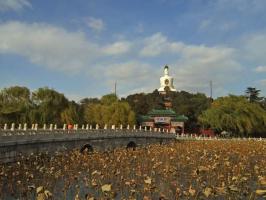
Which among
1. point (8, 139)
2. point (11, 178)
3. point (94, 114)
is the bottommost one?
point (11, 178)

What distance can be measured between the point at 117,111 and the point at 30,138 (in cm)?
3961

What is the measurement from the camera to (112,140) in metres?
47.0

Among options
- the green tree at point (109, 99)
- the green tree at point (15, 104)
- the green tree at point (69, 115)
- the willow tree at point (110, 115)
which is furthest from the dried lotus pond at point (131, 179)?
the green tree at point (109, 99)

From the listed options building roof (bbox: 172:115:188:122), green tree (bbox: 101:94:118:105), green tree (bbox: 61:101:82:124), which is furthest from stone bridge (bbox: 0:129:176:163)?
green tree (bbox: 101:94:118:105)

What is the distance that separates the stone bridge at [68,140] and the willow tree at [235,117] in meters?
13.4

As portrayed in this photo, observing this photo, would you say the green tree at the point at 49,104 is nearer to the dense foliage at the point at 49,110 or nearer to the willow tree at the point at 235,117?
the dense foliage at the point at 49,110

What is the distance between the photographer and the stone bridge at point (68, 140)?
92.8 feet

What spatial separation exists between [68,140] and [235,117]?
132 ft

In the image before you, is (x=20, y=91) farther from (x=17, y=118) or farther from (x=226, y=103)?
(x=226, y=103)

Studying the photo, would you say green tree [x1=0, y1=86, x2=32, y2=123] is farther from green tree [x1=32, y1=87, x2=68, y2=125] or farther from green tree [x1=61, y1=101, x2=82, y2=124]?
green tree [x1=61, y1=101, x2=82, y2=124]

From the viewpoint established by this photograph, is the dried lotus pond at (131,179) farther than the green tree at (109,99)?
No

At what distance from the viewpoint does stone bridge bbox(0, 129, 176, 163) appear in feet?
92.8

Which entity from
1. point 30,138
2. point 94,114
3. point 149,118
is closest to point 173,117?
point 149,118

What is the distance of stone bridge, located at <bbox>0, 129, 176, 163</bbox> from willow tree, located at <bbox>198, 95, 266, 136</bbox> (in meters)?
13.4
